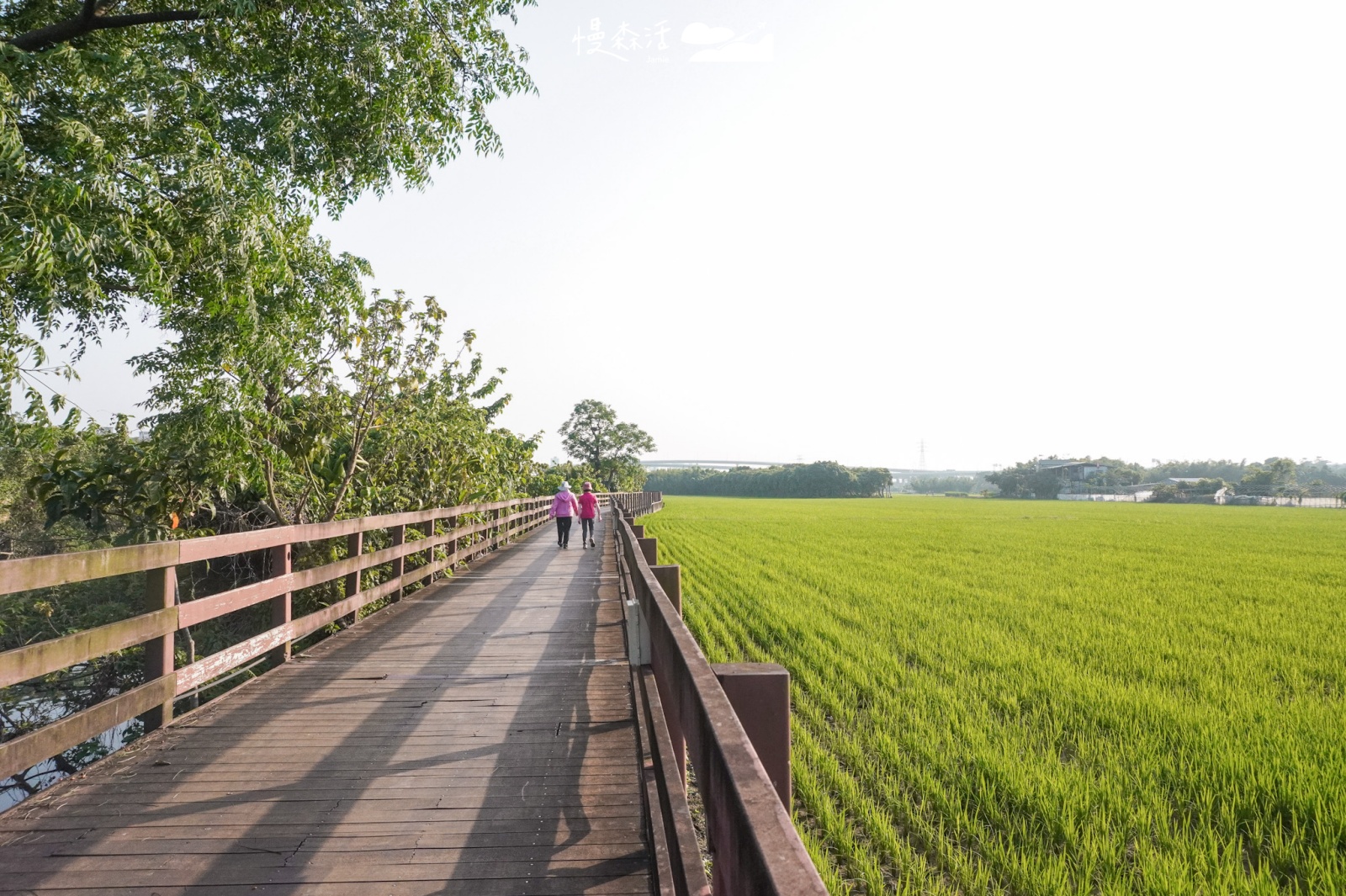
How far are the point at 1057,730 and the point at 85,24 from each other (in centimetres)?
954

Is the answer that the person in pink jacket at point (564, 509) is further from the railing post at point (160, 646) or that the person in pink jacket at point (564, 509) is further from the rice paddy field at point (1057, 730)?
the railing post at point (160, 646)

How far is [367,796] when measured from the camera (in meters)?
3.26

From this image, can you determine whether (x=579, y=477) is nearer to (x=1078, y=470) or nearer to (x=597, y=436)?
(x=597, y=436)

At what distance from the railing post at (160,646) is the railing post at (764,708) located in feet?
10.8

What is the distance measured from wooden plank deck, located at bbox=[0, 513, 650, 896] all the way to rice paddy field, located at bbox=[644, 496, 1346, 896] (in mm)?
1153

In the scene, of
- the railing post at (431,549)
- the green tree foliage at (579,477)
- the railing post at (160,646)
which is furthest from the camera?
the green tree foliage at (579,477)

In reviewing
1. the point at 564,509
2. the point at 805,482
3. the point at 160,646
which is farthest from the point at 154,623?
the point at 805,482

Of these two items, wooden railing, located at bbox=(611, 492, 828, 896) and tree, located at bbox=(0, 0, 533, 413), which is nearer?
wooden railing, located at bbox=(611, 492, 828, 896)

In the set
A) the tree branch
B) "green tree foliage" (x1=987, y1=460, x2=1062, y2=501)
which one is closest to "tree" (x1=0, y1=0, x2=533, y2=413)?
the tree branch

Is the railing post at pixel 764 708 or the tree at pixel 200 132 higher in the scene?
the tree at pixel 200 132

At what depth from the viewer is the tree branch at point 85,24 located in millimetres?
6285

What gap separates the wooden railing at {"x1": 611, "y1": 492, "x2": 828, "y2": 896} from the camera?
3.61 ft

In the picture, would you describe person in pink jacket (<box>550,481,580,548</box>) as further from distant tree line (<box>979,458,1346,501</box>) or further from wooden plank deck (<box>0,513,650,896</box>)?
distant tree line (<box>979,458,1346,501</box>)

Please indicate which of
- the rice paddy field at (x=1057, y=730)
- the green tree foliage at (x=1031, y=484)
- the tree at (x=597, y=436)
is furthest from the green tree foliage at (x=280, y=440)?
the green tree foliage at (x=1031, y=484)
